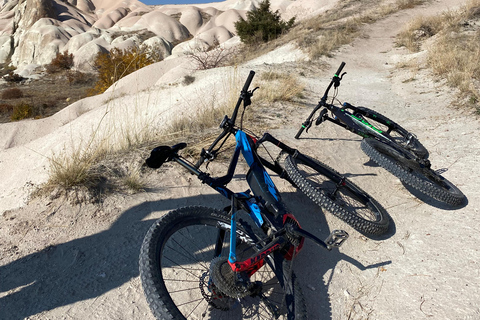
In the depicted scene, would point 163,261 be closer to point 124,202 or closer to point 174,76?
point 124,202

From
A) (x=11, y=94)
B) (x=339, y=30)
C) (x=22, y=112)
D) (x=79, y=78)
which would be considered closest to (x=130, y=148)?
(x=339, y=30)

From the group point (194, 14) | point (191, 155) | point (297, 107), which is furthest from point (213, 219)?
point (194, 14)

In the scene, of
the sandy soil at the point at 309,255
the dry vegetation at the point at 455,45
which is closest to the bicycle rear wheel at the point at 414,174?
the sandy soil at the point at 309,255

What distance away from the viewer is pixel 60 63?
33750mm

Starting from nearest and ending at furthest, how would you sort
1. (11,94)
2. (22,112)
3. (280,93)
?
(280,93) → (22,112) → (11,94)

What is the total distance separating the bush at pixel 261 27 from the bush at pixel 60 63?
22070mm

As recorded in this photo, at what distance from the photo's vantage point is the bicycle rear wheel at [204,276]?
187 centimetres

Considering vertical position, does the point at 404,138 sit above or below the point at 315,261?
above

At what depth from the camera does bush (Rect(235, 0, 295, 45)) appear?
68.8 feet

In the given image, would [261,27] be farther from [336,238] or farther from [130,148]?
[336,238]

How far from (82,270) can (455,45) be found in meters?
11.3

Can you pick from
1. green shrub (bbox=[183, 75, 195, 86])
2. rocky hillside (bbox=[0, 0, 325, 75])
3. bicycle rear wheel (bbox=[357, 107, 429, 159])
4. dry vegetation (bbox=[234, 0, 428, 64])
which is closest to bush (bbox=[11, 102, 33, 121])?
green shrub (bbox=[183, 75, 195, 86])

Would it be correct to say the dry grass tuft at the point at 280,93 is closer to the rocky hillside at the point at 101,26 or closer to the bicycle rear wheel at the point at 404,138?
the bicycle rear wheel at the point at 404,138

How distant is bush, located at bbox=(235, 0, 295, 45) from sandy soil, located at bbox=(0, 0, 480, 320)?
60.8ft
